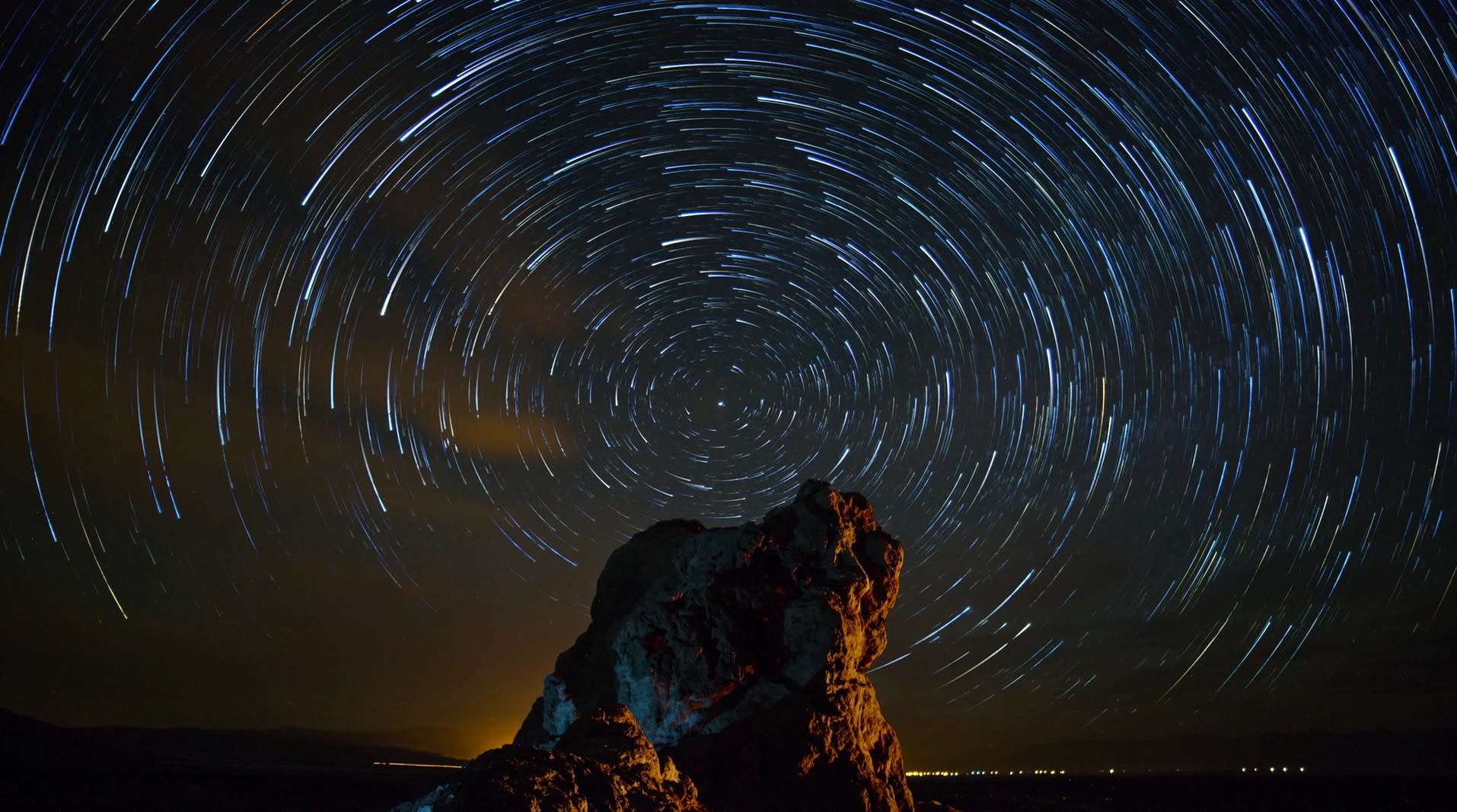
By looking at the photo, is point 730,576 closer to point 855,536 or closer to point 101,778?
point 855,536

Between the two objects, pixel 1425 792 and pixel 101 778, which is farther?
pixel 1425 792

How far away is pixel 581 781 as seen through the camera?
443 inches

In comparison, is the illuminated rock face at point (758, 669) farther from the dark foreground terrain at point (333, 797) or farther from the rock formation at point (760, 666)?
the dark foreground terrain at point (333, 797)

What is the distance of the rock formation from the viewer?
78.3ft

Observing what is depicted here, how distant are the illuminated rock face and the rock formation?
1.6 inches

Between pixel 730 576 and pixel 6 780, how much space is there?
64718 millimetres

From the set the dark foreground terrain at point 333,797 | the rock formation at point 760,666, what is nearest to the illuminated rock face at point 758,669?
the rock formation at point 760,666

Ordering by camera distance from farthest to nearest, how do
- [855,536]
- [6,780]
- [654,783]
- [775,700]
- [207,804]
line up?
[6,780]
[207,804]
[855,536]
[775,700]
[654,783]

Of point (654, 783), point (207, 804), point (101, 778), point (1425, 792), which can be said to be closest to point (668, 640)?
point (654, 783)

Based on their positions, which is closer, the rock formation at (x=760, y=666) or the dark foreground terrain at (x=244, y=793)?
the rock formation at (x=760, y=666)

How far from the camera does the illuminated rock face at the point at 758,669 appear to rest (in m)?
23.9

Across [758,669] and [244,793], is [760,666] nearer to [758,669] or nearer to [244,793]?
[758,669]

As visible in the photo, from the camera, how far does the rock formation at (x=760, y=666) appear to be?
23.9 meters

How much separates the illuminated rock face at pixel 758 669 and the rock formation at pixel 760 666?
0.04 m
